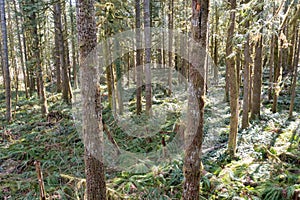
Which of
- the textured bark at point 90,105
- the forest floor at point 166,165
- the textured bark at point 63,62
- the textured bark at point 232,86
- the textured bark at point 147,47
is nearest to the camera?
the textured bark at point 90,105

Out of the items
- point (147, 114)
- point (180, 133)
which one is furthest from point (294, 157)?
point (147, 114)

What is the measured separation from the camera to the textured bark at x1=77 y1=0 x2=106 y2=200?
13.1 ft

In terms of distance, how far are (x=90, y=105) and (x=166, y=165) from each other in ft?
12.5

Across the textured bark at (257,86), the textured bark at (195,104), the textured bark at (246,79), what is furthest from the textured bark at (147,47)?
the textured bark at (195,104)

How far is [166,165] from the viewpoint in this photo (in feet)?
23.3

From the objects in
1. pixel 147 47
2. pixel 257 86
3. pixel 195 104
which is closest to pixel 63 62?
pixel 147 47

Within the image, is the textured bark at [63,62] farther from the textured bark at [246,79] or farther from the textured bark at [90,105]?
the textured bark at [90,105]

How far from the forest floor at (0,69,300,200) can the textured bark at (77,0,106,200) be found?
37.8 inches

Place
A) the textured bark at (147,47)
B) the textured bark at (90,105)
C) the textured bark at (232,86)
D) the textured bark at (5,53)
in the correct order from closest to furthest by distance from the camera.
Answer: the textured bark at (90,105) → the textured bark at (232,86) → the textured bark at (147,47) → the textured bark at (5,53)

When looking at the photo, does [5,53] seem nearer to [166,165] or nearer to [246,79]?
[166,165]

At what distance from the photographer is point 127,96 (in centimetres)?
1798

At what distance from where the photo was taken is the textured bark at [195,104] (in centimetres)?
364

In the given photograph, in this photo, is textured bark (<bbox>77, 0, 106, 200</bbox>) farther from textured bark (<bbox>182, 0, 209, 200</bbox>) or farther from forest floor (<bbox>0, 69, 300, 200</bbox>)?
textured bark (<bbox>182, 0, 209, 200</bbox>)

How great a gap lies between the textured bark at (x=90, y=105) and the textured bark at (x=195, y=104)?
5.30 ft
